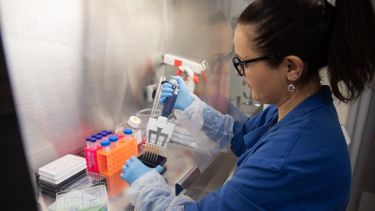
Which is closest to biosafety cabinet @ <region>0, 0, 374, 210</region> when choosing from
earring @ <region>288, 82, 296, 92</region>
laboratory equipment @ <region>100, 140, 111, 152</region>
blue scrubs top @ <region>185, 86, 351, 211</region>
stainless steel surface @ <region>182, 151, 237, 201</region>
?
stainless steel surface @ <region>182, 151, 237, 201</region>

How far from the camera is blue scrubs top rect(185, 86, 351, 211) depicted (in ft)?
2.10

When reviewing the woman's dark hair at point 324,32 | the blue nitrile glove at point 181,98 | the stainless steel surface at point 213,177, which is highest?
the woman's dark hair at point 324,32

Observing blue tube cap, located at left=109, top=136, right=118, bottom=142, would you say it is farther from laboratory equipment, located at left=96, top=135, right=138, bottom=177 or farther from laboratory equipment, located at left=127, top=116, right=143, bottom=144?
laboratory equipment, located at left=127, top=116, right=143, bottom=144

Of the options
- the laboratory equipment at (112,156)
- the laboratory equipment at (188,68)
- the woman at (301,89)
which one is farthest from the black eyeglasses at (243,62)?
the laboratory equipment at (188,68)

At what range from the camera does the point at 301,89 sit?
77 centimetres

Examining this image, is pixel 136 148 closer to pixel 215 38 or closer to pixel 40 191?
pixel 40 191

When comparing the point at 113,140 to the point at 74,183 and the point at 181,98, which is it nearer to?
the point at 74,183

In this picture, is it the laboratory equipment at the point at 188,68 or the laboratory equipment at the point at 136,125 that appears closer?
the laboratory equipment at the point at 136,125

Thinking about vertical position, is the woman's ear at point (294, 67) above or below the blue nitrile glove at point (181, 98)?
above

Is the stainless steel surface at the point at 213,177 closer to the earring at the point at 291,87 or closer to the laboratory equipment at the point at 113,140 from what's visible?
the laboratory equipment at the point at 113,140

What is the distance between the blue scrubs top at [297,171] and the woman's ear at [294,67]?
77 mm

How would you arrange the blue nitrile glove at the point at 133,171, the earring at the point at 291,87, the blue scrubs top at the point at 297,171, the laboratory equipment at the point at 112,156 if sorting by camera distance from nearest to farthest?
1. the blue scrubs top at the point at 297,171
2. the earring at the point at 291,87
3. the blue nitrile glove at the point at 133,171
4. the laboratory equipment at the point at 112,156

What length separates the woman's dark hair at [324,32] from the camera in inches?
26.3

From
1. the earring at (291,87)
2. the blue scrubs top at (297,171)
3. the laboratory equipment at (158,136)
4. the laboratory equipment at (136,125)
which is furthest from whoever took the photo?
the laboratory equipment at (136,125)
